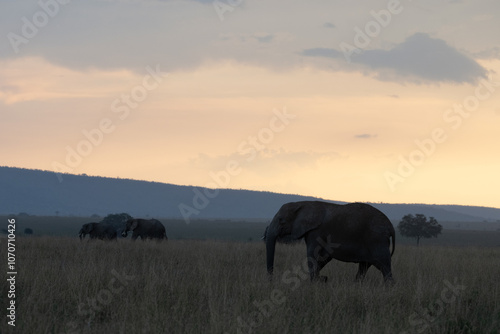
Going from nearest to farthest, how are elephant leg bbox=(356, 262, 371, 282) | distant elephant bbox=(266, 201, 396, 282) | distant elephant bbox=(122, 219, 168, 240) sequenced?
distant elephant bbox=(266, 201, 396, 282) → elephant leg bbox=(356, 262, 371, 282) → distant elephant bbox=(122, 219, 168, 240)

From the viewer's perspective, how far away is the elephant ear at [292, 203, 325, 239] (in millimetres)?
12992

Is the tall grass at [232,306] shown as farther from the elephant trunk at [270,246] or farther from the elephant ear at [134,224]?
the elephant ear at [134,224]

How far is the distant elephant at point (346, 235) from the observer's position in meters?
12.6

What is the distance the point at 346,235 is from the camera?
12750 mm

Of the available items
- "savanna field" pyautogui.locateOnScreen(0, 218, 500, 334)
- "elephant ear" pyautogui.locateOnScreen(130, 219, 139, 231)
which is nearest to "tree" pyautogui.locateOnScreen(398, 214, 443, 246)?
"elephant ear" pyautogui.locateOnScreen(130, 219, 139, 231)

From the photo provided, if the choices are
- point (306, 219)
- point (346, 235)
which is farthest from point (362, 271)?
point (306, 219)

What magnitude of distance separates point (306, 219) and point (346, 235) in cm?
91

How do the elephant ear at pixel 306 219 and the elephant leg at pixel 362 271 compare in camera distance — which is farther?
the elephant leg at pixel 362 271

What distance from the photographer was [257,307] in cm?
966

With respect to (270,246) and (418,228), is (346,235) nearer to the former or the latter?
(270,246)

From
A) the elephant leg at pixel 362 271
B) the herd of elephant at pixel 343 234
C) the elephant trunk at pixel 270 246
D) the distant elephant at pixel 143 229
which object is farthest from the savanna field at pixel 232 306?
the distant elephant at pixel 143 229

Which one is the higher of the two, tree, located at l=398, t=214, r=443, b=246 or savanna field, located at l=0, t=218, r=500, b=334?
tree, located at l=398, t=214, r=443, b=246

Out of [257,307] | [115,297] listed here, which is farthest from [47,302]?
[257,307]

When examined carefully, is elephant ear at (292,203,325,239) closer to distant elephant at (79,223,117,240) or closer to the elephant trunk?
the elephant trunk
